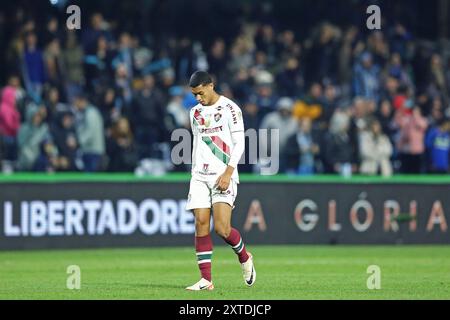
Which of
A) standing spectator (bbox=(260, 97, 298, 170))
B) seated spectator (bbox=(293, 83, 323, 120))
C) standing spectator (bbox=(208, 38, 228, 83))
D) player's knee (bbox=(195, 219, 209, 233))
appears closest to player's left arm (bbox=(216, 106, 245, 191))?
player's knee (bbox=(195, 219, 209, 233))

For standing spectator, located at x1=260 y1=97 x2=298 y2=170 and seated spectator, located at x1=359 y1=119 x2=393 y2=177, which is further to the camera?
seated spectator, located at x1=359 y1=119 x2=393 y2=177

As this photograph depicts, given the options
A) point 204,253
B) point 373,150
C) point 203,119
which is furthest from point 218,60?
point 204,253

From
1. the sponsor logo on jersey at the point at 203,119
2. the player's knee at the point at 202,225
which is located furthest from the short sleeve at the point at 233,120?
the player's knee at the point at 202,225

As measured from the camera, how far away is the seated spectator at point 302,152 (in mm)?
25562

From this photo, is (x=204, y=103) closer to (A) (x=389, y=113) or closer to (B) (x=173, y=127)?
(B) (x=173, y=127)

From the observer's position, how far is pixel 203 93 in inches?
546

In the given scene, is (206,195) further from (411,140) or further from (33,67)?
(411,140)

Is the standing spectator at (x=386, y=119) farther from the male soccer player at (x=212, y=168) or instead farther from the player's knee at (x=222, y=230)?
the player's knee at (x=222, y=230)

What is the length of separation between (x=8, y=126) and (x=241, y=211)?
187 inches

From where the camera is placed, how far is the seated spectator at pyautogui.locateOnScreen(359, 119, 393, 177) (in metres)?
26.0

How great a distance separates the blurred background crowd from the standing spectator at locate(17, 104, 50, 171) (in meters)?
0.02

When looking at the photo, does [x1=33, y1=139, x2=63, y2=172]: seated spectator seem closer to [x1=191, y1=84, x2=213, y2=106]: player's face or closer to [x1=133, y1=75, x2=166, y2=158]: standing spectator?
[x1=133, y1=75, x2=166, y2=158]: standing spectator

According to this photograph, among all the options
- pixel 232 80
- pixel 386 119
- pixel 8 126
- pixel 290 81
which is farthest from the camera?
pixel 290 81

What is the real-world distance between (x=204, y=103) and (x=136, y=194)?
8.94m
